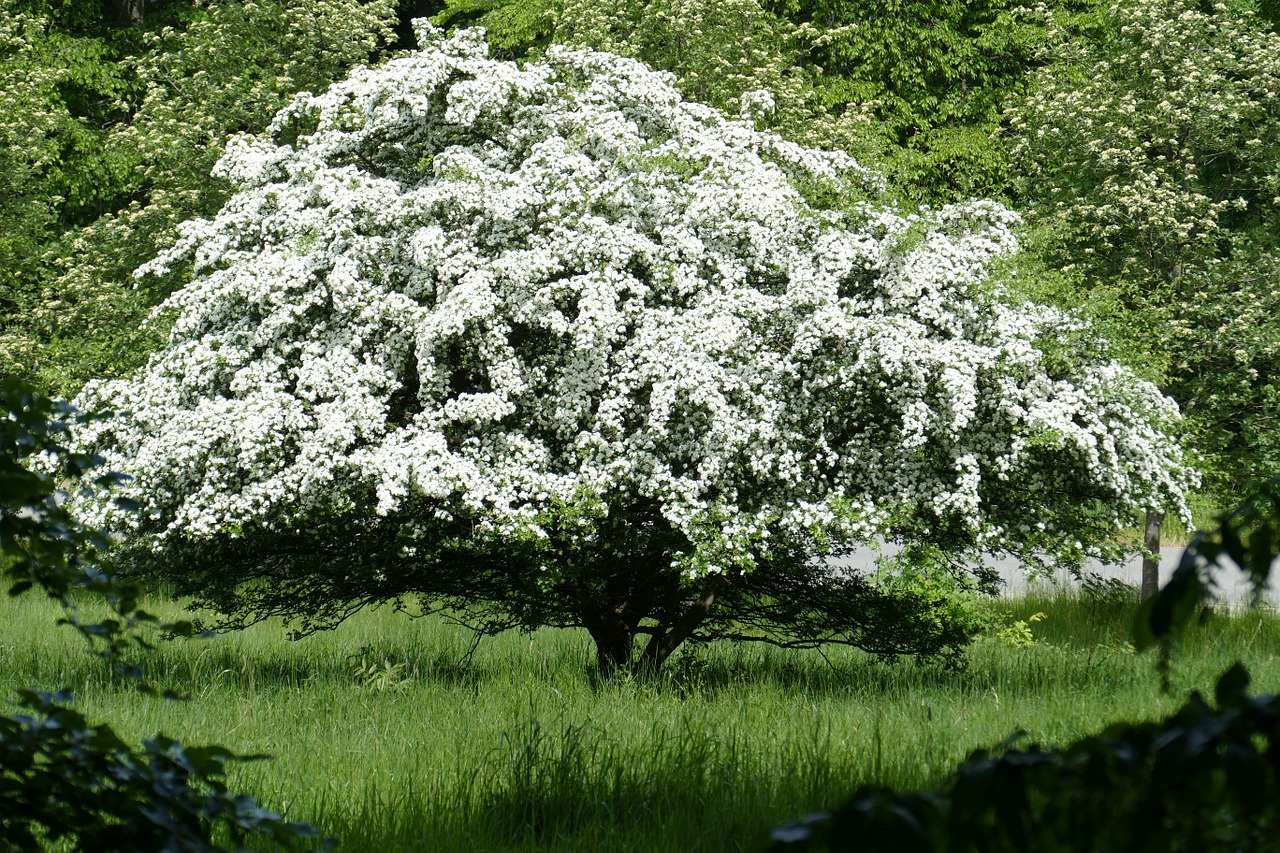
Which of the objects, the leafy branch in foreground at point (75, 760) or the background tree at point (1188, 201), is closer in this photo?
the leafy branch in foreground at point (75, 760)

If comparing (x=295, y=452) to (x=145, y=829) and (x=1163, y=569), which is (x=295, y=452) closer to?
(x=145, y=829)

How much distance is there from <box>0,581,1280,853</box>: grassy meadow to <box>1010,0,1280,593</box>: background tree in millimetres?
3442

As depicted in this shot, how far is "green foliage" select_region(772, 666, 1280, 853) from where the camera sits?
1.63 m

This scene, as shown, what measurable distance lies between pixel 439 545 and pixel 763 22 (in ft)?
51.4

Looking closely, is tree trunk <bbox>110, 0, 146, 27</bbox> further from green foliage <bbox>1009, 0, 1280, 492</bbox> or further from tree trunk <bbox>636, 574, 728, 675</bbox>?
tree trunk <bbox>636, 574, 728, 675</bbox>

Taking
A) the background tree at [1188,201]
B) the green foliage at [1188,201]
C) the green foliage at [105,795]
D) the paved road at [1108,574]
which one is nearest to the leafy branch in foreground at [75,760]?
the green foliage at [105,795]

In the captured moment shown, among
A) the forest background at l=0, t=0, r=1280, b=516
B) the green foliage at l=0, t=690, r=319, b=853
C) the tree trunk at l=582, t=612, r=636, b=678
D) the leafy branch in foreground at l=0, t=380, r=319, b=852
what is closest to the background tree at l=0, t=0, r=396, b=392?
the forest background at l=0, t=0, r=1280, b=516

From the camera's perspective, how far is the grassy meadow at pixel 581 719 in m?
5.32

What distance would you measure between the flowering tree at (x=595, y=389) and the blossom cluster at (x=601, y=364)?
3cm

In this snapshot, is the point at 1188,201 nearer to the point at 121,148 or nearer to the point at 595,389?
the point at 595,389

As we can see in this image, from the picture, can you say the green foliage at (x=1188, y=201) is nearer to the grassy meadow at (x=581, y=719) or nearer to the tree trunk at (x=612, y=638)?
the grassy meadow at (x=581, y=719)

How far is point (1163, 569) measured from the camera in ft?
65.9

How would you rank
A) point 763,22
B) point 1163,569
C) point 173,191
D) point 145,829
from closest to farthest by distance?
1. point 145,829
2. point 173,191
3. point 1163,569
4. point 763,22

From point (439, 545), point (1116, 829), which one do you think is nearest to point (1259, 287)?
point (439, 545)
